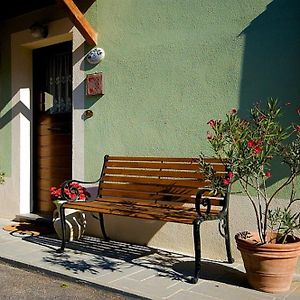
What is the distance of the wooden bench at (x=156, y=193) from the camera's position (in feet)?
13.0

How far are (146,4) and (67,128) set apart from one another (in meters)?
2.08

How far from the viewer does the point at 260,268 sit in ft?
11.0

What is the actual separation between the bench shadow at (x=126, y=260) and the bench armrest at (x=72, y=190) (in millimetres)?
504

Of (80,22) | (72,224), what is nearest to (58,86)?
(80,22)

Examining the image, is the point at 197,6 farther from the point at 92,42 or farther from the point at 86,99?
the point at 86,99

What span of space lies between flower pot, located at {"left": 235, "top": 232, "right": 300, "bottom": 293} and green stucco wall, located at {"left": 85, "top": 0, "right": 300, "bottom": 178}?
4.28 feet

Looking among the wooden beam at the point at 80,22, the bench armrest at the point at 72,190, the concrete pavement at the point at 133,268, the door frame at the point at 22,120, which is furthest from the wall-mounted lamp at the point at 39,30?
the concrete pavement at the point at 133,268

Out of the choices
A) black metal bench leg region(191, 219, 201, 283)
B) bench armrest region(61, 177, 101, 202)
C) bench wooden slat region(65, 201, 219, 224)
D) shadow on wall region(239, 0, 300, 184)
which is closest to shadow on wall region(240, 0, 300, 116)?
shadow on wall region(239, 0, 300, 184)

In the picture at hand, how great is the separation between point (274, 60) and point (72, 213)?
9.13 feet

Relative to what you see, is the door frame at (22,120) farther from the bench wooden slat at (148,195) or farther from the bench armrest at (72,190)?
the bench wooden slat at (148,195)

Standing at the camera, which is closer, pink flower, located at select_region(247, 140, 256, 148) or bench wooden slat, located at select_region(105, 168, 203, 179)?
pink flower, located at select_region(247, 140, 256, 148)

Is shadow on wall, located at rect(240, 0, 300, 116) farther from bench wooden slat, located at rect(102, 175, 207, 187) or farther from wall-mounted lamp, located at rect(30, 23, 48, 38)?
wall-mounted lamp, located at rect(30, 23, 48, 38)

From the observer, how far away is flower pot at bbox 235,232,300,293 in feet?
10.8

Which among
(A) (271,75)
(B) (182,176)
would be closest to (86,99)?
(B) (182,176)
